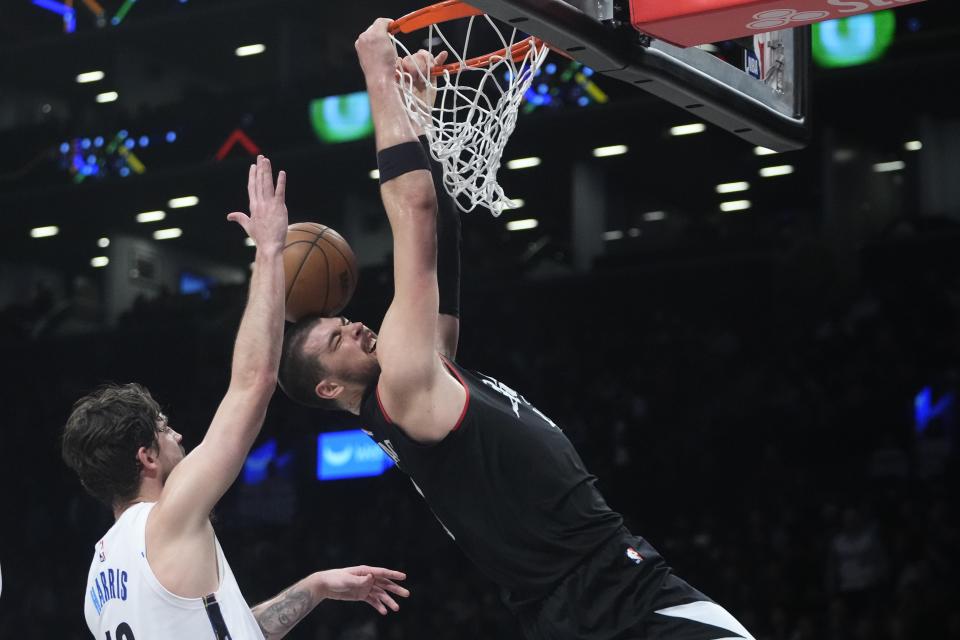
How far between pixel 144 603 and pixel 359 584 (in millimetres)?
782

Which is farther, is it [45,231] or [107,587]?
[45,231]

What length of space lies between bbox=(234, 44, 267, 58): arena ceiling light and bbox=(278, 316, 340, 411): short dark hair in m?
21.4

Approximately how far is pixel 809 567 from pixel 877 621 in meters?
→ 0.99

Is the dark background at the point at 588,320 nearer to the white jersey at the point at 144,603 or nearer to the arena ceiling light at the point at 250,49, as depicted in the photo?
the arena ceiling light at the point at 250,49

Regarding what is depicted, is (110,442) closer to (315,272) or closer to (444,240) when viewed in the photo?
(315,272)

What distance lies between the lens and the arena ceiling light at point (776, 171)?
19438 mm

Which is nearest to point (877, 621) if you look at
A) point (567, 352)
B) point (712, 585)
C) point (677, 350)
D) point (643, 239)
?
point (712, 585)

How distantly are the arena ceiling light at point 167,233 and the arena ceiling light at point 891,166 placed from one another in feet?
41.3

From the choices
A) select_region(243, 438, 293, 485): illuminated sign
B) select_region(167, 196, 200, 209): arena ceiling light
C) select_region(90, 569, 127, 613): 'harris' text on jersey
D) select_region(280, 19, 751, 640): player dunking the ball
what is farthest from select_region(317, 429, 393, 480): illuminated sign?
select_region(280, 19, 751, 640): player dunking the ball

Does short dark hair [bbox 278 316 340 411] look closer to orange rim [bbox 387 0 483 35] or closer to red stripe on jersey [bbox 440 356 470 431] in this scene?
red stripe on jersey [bbox 440 356 470 431]

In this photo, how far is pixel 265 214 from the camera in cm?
364

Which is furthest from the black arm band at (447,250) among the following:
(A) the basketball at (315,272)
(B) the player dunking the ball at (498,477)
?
(B) the player dunking the ball at (498,477)

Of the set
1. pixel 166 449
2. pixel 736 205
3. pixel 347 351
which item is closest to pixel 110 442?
pixel 166 449

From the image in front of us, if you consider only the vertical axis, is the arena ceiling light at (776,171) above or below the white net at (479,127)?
below
